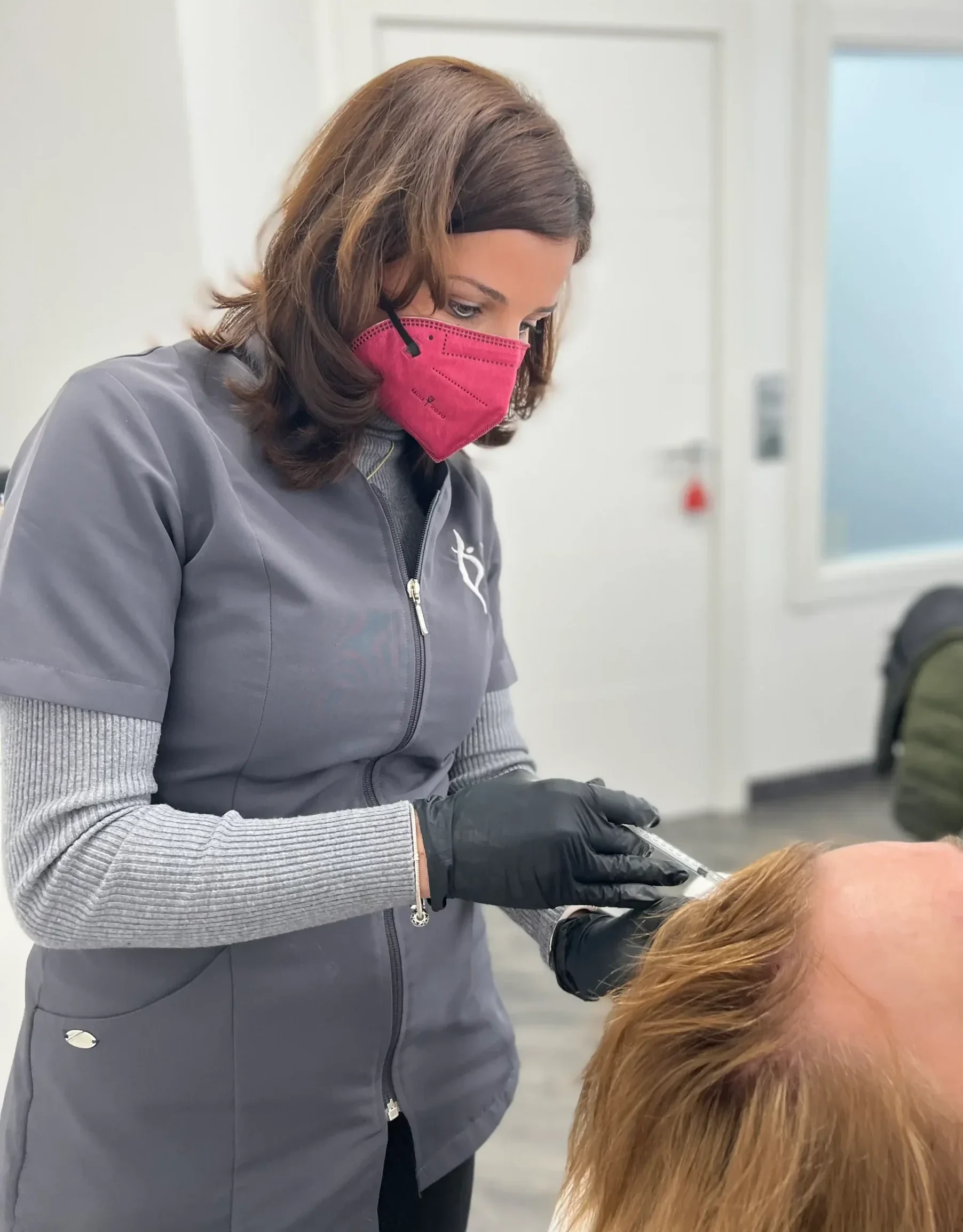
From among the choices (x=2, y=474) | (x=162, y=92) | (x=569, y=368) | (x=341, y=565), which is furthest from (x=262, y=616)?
(x=569, y=368)

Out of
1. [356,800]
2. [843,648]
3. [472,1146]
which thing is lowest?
[843,648]

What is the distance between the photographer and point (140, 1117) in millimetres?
820

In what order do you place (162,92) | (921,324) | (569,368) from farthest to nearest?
1. (921,324)
2. (569,368)
3. (162,92)

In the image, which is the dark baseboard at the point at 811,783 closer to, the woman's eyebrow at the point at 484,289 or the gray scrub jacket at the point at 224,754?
the gray scrub jacket at the point at 224,754

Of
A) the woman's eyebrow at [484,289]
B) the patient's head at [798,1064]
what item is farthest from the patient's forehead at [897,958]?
the woman's eyebrow at [484,289]

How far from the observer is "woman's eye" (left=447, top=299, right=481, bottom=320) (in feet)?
2.94

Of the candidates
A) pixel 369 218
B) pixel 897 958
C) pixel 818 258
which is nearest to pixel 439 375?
pixel 369 218

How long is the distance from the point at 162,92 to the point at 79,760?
4.87 ft

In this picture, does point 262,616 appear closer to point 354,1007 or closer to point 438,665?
point 438,665

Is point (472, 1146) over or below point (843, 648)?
over

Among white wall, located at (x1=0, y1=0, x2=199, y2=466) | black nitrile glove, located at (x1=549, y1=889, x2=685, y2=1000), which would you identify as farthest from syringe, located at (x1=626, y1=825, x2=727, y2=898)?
white wall, located at (x1=0, y1=0, x2=199, y2=466)

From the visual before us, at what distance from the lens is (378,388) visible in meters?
0.90

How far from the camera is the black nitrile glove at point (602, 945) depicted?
33.4 inches

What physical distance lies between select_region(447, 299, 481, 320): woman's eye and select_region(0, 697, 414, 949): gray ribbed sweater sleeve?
1.46ft
